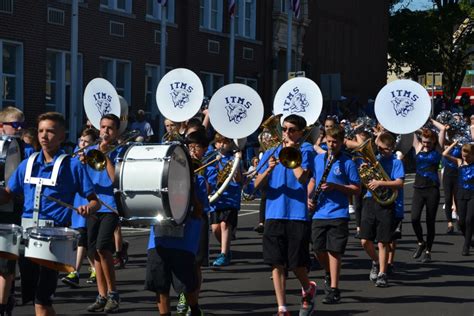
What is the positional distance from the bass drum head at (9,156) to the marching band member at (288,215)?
2045 mm

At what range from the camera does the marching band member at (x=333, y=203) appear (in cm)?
1009

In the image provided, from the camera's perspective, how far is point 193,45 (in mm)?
32844

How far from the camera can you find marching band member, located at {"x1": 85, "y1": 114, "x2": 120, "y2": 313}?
30.9ft

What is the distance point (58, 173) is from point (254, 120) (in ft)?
13.5

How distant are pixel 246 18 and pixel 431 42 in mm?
20494

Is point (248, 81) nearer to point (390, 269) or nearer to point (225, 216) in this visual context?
point (225, 216)

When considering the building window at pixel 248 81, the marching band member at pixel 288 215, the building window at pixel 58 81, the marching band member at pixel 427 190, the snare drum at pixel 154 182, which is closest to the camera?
the snare drum at pixel 154 182

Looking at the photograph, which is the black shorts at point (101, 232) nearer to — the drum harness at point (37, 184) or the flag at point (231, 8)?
the drum harness at point (37, 184)

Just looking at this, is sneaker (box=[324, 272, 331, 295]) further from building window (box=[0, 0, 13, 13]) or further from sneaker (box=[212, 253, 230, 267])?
building window (box=[0, 0, 13, 13])

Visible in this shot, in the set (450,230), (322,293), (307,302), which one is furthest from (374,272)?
(450,230)

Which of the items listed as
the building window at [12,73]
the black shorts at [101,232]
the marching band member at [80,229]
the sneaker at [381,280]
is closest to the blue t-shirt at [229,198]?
the marching band member at [80,229]

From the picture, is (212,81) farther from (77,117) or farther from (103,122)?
(103,122)

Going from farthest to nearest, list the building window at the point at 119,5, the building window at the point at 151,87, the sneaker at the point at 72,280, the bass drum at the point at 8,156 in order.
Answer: the building window at the point at 151,87 → the building window at the point at 119,5 → the sneaker at the point at 72,280 → the bass drum at the point at 8,156

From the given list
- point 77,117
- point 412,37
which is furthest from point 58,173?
point 412,37
